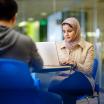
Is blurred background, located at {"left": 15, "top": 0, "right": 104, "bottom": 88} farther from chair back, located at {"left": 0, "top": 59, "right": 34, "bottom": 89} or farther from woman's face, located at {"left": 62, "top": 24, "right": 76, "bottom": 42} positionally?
chair back, located at {"left": 0, "top": 59, "right": 34, "bottom": 89}

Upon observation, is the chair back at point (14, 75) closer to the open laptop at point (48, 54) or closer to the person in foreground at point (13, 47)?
the person in foreground at point (13, 47)

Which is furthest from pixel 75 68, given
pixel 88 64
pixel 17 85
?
pixel 17 85

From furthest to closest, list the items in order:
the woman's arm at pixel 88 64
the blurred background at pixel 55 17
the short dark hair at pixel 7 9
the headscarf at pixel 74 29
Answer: the blurred background at pixel 55 17, the headscarf at pixel 74 29, the woman's arm at pixel 88 64, the short dark hair at pixel 7 9

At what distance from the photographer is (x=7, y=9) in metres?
2.26

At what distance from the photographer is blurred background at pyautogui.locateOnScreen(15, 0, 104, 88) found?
363 inches

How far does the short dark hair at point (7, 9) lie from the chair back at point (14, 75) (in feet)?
1.09

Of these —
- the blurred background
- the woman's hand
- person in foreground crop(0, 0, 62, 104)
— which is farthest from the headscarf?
the blurred background

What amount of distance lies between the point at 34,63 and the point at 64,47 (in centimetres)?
149

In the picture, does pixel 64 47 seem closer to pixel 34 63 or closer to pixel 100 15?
pixel 34 63

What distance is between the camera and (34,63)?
2340 millimetres

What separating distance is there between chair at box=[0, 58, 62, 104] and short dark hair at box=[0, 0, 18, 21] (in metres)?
0.32

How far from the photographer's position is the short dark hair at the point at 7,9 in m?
2.25

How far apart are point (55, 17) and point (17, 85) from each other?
7.25 m

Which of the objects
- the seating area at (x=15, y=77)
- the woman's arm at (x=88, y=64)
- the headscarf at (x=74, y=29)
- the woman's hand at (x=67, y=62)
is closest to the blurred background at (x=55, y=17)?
the headscarf at (x=74, y=29)
